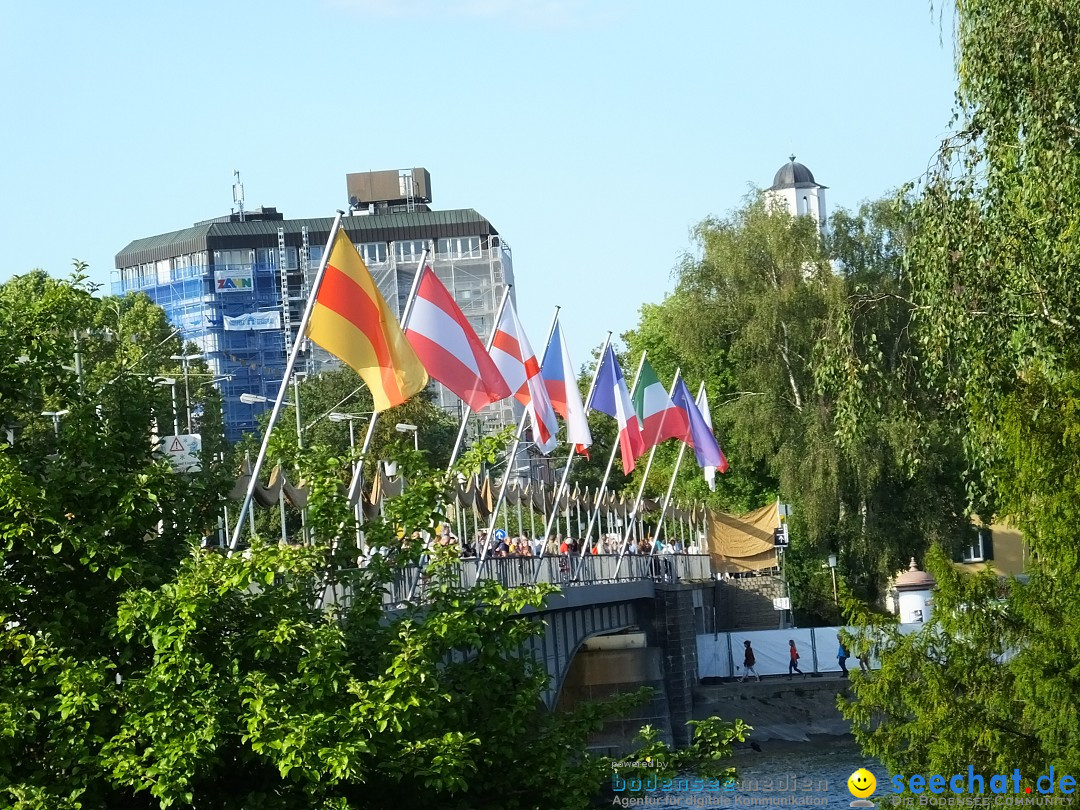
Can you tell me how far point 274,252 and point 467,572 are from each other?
375ft

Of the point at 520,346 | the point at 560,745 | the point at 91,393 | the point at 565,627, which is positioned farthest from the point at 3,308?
the point at 565,627

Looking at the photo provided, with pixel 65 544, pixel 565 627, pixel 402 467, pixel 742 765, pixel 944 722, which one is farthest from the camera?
pixel 742 765

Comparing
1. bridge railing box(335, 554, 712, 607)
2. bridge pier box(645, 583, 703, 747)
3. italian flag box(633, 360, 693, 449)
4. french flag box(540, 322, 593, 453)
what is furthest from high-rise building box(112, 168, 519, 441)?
french flag box(540, 322, 593, 453)

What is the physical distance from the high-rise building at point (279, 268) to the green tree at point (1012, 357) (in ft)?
374

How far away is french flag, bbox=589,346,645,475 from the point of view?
133ft

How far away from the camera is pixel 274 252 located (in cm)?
14562

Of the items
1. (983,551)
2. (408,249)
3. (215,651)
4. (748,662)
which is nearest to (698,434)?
(748,662)

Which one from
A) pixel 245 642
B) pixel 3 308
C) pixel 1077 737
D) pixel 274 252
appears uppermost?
pixel 274 252

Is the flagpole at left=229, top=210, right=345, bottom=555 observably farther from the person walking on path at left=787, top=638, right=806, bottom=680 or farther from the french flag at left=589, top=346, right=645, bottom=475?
the person walking on path at left=787, top=638, right=806, bottom=680

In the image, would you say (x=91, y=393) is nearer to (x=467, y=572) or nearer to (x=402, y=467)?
(x=402, y=467)

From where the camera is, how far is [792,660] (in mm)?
58531

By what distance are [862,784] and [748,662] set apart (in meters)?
20.3

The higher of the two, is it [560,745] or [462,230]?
[462,230]

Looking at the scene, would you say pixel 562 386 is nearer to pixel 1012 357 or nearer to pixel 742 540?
pixel 1012 357
